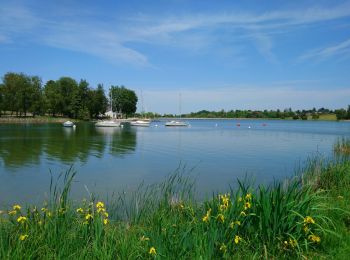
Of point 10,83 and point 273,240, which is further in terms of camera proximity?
point 10,83

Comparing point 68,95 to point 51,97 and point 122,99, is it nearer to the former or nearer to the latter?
point 51,97

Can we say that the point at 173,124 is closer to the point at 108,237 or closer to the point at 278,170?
the point at 278,170

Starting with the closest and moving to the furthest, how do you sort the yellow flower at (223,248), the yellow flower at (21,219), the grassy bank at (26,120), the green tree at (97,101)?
the yellow flower at (223,248)
the yellow flower at (21,219)
the grassy bank at (26,120)
the green tree at (97,101)

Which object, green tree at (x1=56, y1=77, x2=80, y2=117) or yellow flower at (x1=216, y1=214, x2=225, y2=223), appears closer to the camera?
yellow flower at (x1=216, y1=214, x2=225, y2=223)

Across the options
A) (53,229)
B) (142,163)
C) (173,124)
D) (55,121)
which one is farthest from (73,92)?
(53,229)

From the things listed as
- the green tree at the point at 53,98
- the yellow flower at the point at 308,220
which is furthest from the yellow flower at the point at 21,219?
the green tree at the point at 53,98

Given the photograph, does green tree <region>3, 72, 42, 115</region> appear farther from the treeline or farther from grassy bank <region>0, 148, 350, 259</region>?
grassy bank <region>0, 148, 350, 259</region>

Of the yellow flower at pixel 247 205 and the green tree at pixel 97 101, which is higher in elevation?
the green tree at pixel 97 101

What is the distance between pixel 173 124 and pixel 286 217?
413ft

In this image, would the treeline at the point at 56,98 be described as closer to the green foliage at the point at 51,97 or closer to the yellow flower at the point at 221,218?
the green foliage at the point at 51,97

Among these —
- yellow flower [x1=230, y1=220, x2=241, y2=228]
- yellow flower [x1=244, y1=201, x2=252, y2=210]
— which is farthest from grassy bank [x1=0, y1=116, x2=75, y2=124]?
yellow flower [x1=230, y1=220, x2=241, y2=228]

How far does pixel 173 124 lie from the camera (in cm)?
13238

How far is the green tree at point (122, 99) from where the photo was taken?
18284 centimetres

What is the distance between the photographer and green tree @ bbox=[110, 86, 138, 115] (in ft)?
600
